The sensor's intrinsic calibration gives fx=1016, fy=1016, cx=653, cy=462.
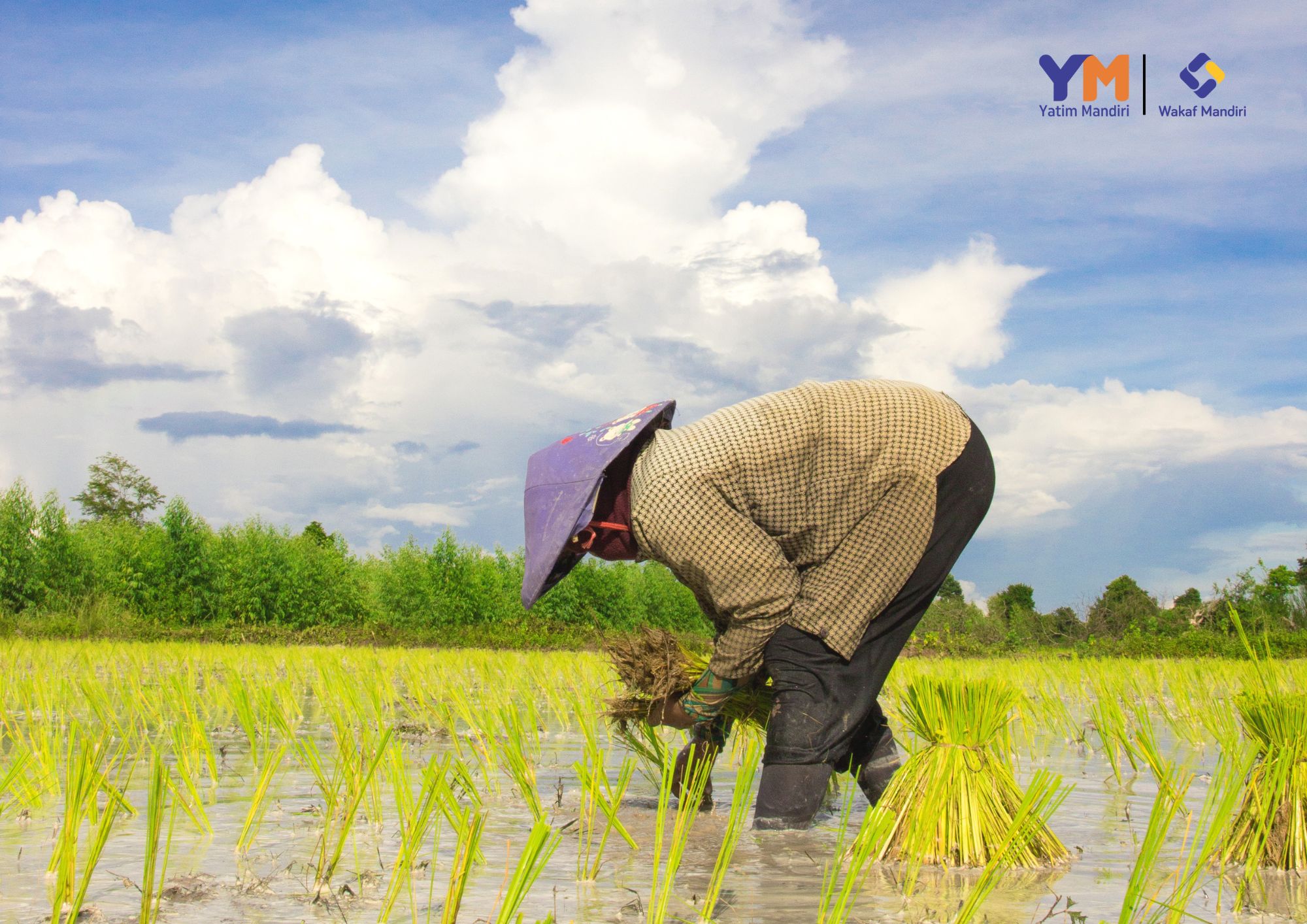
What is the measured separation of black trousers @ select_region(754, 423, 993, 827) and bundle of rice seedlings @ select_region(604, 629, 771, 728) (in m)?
0.23

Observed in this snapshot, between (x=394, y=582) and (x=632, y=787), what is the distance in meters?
23.8

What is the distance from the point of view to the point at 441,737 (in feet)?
13.1

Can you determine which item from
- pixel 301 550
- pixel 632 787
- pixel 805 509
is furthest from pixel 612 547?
pixel 301 550

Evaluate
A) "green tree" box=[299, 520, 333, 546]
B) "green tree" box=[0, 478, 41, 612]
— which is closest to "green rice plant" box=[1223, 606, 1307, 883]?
"green tree" box=[0, 478, 41, 612]

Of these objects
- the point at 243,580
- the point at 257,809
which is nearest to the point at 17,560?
the point at 243,580

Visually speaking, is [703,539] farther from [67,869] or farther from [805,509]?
[67,869]

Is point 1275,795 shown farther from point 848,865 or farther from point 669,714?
point 669,714

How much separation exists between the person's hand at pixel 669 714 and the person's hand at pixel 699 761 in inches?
2.5

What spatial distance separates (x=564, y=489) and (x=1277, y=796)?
1.58 meters

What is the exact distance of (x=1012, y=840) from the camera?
1.89 metres

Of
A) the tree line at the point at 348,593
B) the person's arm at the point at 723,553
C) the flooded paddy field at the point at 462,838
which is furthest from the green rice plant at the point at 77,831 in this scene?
the tree line at the point at 348,593

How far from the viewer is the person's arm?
219 centimetres

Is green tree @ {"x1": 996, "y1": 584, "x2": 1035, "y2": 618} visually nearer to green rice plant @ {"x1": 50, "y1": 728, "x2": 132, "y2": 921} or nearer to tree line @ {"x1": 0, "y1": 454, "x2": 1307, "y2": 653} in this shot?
tree line @ {"x1": 0, "y1": 454, "x2": 1307, "y2": 653}

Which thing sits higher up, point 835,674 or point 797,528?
point 797,528
